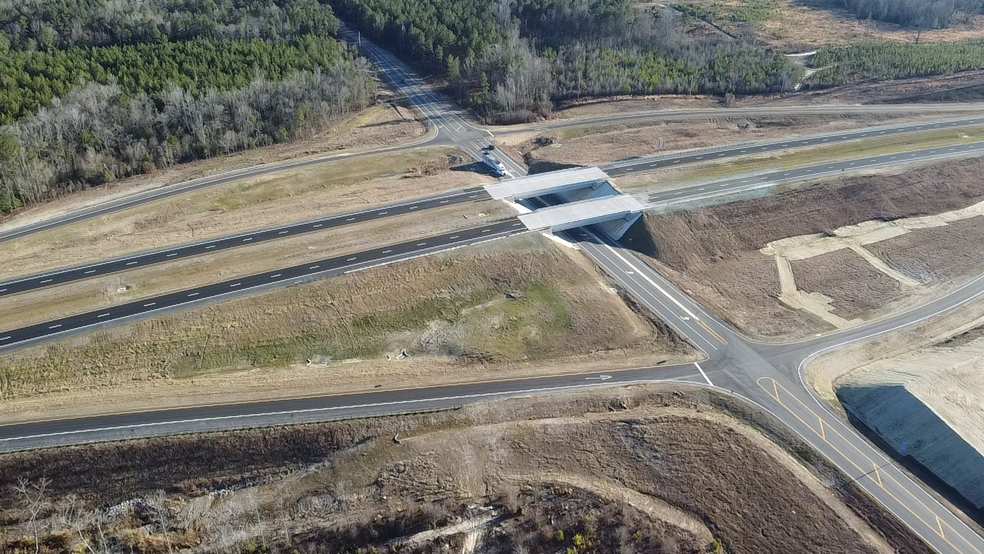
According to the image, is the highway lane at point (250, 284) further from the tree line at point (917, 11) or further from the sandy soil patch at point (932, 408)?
the tree line at point (917, 11)

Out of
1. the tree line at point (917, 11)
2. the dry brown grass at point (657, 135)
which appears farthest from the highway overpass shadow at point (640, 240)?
the tree line at point (917, 11)

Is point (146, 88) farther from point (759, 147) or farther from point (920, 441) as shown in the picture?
point (920, 441)

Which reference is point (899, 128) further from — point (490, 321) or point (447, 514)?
point (447, 514)

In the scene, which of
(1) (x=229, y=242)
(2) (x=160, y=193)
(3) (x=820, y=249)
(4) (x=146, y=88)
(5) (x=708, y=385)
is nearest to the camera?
(5) (x=708, y=385)

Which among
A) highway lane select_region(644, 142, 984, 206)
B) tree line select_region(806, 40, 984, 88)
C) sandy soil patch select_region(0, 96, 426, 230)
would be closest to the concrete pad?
highway lane select_region(644, 142, 984, 206)

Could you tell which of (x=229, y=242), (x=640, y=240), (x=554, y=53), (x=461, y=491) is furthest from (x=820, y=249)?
(x=229, y=242)

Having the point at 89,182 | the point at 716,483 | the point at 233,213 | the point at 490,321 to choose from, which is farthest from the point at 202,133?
the point at 716,483
